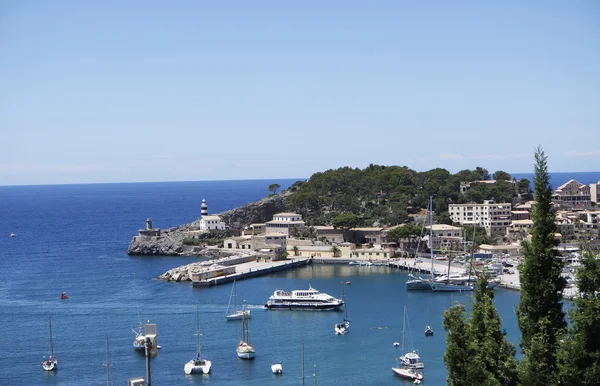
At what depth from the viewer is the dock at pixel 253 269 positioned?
43.5 metres

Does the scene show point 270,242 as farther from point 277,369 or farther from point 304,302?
point 277,369

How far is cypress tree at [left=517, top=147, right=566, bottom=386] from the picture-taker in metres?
11.4

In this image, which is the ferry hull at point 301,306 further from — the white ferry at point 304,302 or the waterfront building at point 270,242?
the waterfront building at point 270,242

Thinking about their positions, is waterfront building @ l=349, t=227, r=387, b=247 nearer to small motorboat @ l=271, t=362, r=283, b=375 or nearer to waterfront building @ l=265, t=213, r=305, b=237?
waterfront building @ l=265, t=213, r=305, b=237

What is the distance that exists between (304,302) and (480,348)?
23.2 meters

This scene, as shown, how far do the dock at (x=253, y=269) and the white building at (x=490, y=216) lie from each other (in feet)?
49.3

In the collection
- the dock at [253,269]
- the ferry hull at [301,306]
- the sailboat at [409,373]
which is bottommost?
the sailboat at [409,373]

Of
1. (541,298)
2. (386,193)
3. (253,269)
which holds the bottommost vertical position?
(253,269)

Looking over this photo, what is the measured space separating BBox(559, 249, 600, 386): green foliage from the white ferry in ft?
80.0

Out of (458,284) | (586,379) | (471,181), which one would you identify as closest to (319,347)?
(458,284)

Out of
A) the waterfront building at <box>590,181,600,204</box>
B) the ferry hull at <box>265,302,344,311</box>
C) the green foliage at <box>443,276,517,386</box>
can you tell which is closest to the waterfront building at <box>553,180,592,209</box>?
the waterfront building at <box>590,181,600,204</box>

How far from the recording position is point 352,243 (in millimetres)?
56625

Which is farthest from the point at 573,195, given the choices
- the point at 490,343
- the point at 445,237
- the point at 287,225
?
the point at 490,343

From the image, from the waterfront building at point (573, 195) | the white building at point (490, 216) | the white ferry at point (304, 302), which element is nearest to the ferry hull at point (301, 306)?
the white ferry at point (304, 302)
